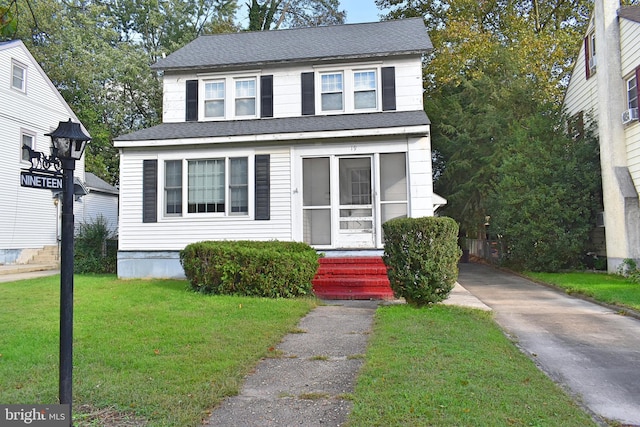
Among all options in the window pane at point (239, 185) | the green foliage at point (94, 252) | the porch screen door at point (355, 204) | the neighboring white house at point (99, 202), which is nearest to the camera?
the porch screen door at point (355, 204)

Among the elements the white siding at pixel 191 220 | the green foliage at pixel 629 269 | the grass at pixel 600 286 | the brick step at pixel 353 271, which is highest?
the white siding at pixel 191 220

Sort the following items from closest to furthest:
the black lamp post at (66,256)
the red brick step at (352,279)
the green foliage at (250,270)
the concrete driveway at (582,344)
Answer: the black lamp post at (66,256) → the concrete driveway at (582,344) → the green foliage at (250,270) → the red brick step at (352,279)

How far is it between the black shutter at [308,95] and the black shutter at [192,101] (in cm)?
318

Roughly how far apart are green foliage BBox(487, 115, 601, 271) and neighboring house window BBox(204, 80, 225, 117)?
9.71m

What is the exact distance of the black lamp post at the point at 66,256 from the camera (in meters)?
3.39

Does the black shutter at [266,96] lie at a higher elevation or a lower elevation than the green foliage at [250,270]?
higher

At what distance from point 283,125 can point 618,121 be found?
9608 millimetres

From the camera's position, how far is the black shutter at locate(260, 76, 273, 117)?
531 inches

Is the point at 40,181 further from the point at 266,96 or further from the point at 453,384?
the point at 266,96

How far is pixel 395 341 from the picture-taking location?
570cm

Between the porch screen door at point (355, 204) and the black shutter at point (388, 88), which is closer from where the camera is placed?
the porch screen door at point (355, 204)

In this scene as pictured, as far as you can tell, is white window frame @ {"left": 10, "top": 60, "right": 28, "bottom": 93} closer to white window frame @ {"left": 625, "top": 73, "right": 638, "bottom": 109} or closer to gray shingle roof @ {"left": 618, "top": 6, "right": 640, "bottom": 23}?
gray shingle roof @ {"left": 618, "top": 6, "right": 640, "bottom": 23}

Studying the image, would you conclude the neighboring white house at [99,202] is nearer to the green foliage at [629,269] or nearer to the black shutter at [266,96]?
the black shutter at [266,96]

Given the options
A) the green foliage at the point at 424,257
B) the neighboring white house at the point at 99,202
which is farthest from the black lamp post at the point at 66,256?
the neighboring white house at the point at 99,202
